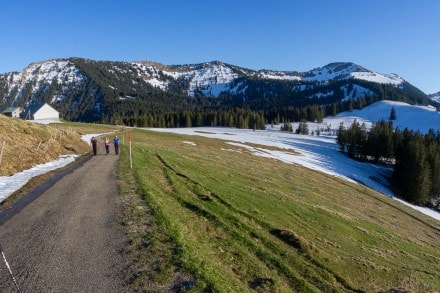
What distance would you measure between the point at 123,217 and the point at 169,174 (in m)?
13.0

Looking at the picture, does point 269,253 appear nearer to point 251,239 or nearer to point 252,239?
point 251,239

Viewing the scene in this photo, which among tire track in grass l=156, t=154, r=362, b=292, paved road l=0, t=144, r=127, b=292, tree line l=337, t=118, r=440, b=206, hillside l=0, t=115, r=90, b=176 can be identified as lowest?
tree line l=337, t=118, r=440, b=206

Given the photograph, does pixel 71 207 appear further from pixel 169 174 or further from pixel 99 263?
pixel 169 174

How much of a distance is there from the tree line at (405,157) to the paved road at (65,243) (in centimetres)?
7573

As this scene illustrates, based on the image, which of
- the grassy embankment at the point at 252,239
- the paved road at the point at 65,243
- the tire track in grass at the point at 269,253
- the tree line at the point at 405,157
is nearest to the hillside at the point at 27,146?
the grassy embankment at the point at 252,239

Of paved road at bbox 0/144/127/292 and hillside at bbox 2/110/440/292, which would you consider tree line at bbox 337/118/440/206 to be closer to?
hillside at bbox 2/110/440/292

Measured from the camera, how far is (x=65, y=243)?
1339 cm

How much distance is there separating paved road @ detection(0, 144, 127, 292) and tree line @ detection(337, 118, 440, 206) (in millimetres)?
75733

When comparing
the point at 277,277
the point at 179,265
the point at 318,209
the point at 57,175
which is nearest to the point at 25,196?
the point at 57,175

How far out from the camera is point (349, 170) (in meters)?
85.6

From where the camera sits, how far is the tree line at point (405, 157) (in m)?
78.7

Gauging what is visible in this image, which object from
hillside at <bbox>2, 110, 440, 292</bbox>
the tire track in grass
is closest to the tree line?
hillside at <bbox>2, 110, 440, 292</bbox>

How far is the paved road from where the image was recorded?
10.6 metres

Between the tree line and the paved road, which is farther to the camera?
the tree line
